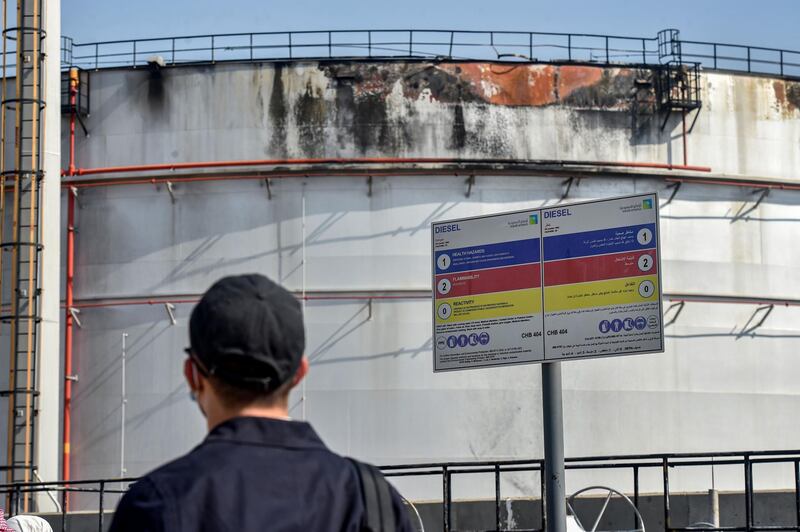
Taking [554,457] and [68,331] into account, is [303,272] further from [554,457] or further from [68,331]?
[554,457]

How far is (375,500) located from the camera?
8.86 feet

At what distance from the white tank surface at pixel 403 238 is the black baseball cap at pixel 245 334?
57.1ft

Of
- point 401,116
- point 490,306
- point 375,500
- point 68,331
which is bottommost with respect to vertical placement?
point 375,500

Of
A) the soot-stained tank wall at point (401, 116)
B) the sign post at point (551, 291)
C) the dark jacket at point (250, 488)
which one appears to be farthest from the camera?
the soot-stained tank wall at point (401, 116)

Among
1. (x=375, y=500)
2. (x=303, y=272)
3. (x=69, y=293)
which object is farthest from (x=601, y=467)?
(x=69, y=293)

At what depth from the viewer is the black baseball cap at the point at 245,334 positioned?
103 inches

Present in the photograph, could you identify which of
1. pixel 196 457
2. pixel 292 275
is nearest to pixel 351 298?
pixel 292 275

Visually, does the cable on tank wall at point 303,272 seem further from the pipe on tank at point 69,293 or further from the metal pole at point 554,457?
the metal pole at point 554,457

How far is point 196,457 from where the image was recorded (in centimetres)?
254

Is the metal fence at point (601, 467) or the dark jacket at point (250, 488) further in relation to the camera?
the metal fence at point (601, 467)

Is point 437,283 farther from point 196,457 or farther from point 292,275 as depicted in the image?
point 292,275

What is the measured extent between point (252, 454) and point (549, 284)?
729 cm

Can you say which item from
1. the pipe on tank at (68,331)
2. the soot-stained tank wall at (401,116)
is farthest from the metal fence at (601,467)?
the soot-stained tank wall at (401,116)

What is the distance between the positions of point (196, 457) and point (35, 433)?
1731cm
